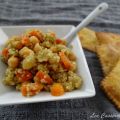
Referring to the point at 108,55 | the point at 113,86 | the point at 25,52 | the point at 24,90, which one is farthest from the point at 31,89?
the point at 108,55

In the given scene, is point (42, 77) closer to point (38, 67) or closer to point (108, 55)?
point (38, 67)

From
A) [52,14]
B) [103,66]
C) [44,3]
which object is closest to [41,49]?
[103,66]

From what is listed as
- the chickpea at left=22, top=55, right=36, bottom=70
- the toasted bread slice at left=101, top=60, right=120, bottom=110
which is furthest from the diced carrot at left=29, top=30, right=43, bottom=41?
the toasted bread slice at left=101, top=60, right=120, bottom=110

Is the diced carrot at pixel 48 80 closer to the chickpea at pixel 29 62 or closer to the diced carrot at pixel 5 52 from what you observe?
the chickpea at pixel 29 62

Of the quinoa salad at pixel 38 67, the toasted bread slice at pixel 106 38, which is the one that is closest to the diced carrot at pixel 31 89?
the quinoa salad at pixel 38 67

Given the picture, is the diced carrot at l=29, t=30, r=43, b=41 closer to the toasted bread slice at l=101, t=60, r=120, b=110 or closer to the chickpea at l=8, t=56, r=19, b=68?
the chickpea at l=8, t=56, r=19, b=68

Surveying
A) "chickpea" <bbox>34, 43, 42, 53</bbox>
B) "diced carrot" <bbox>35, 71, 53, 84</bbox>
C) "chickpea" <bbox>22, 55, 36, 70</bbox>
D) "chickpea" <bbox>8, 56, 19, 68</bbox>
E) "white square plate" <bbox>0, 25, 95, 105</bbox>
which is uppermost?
"chickpea" <bbox>34, 43, 42, 53</bbox>

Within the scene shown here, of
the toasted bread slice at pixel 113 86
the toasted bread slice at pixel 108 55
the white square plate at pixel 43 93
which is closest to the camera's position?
the white square plate at pixel 43 93

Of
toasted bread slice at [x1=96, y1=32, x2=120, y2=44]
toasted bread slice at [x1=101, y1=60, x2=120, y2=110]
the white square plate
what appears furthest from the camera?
toasted bread slice at [x1=96, y1=32, x2=120, y2=44]
